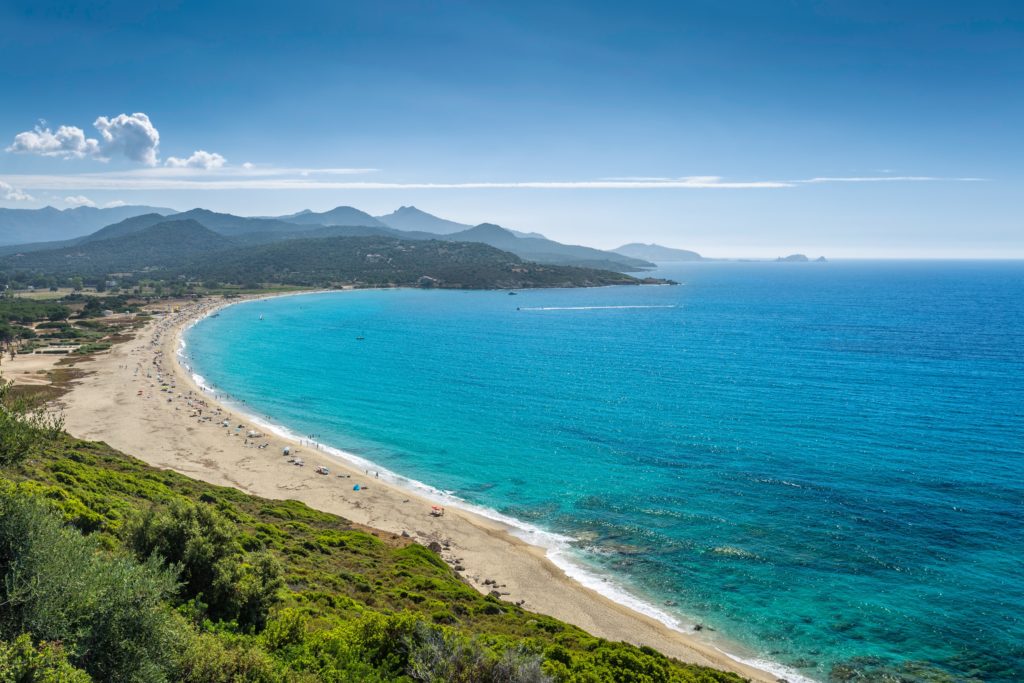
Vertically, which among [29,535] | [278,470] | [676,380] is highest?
[29,535]

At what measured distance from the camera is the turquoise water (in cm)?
2962

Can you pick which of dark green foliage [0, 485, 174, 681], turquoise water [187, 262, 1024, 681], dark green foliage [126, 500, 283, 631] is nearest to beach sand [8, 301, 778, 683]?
turquoise water [187, 262, 1024, 681]

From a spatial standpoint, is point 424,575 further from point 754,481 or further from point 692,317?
point 692,317

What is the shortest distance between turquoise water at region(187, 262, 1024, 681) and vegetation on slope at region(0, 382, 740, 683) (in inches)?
435

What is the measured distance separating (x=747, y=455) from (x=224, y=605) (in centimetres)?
4465

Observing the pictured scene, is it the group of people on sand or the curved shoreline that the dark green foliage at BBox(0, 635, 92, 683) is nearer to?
the curved shoreline

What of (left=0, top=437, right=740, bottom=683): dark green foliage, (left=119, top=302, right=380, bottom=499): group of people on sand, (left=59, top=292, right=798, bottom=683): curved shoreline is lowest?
(left=59, top=292, right=798, bottom=683): curved shoreline

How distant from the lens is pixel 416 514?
Answer: 136 ft

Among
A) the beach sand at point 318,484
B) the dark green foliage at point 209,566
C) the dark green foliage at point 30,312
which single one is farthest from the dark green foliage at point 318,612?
the dark green foliage at point 30,312

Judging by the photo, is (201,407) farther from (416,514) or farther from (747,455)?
(747,455)

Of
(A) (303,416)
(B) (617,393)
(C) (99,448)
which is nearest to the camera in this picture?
(C) (99,448)

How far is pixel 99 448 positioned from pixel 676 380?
68676 millimetres

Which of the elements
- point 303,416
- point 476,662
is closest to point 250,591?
point 476,662

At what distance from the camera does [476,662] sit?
15.6m
